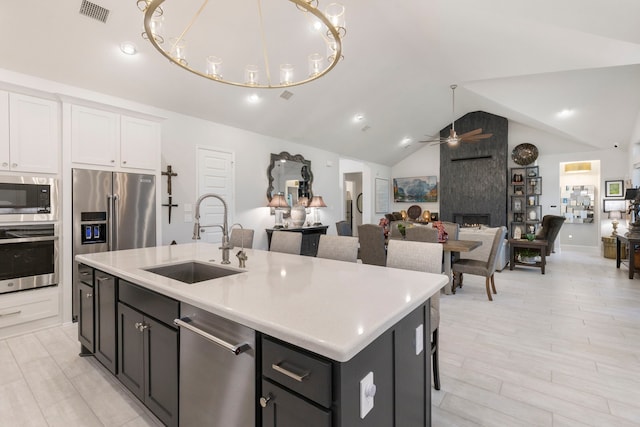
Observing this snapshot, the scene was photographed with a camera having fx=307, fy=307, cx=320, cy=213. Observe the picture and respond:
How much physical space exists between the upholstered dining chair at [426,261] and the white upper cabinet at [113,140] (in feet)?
10.6

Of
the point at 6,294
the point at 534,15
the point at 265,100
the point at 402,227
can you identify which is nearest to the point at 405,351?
the point at 402,227

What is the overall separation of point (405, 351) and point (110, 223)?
3.50m

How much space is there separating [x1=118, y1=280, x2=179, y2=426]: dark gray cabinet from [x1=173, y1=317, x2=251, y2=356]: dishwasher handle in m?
0.10

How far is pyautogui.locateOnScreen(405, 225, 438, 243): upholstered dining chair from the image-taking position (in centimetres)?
373

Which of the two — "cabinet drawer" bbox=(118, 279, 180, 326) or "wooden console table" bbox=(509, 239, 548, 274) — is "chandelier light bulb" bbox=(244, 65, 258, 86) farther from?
"wooden console table" bbox=(509, 239, 548, 274)

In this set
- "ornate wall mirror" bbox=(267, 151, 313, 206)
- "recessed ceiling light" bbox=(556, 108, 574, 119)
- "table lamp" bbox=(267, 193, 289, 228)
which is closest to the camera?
"table lamp" bbox=(267, 193, 289, 228)

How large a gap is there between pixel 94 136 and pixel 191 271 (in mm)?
2241

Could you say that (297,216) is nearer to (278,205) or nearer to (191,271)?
(278,205)

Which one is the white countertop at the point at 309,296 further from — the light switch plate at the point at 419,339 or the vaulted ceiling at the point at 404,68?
the vaulted ceiling at the point at 404,68

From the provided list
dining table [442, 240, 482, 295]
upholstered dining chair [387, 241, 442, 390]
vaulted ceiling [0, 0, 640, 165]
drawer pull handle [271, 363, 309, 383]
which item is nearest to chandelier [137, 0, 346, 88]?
vaulted ceiling [0, 0, 640, 165]

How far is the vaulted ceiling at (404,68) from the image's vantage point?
2.90m

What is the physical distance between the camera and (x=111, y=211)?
3.47 m

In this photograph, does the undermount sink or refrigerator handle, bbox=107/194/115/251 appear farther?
refrigerator handle, bbox=107/194/115/251

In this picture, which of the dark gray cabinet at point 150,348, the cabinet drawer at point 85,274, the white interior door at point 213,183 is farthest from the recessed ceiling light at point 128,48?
the dark gray cabinet at point 150,348
